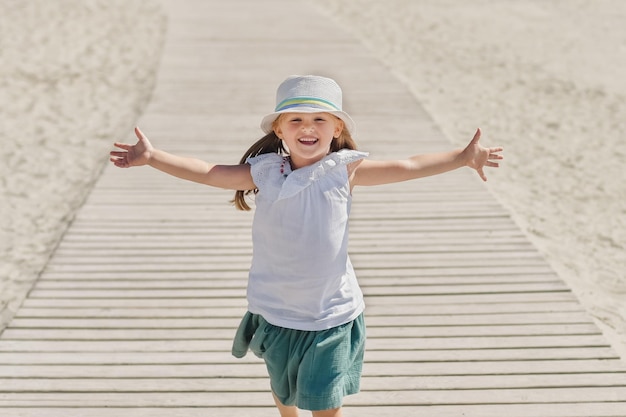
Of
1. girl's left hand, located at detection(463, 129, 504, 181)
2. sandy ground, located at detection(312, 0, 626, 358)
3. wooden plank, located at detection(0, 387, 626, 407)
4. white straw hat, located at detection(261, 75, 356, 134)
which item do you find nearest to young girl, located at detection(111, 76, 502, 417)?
white straw hat, located at detection(261, 75, 356, 134)

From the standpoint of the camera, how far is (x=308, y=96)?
2512 mm

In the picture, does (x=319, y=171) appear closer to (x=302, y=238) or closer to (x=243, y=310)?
(x=302, y=238)

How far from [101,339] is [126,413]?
725 millimetres

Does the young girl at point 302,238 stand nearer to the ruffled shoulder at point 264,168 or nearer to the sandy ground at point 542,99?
the ruffled shoulder at point 264,168

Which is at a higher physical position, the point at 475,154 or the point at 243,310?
the point at 475,154

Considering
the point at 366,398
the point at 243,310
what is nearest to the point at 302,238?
the point at 366,398

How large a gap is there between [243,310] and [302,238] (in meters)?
2.04

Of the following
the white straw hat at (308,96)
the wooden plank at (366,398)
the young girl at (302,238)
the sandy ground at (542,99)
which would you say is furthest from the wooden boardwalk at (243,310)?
the white straw hat at (308,96)

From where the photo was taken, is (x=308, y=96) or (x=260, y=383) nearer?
(x=308, y=96)

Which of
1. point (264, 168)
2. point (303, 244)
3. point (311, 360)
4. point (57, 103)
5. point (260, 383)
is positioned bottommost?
point (57, 103)

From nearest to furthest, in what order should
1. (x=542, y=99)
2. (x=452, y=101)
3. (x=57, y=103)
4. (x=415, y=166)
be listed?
(x=415, y=166) < (x=57, y=103) < (x=452, y=101) < (x=542, y=99)

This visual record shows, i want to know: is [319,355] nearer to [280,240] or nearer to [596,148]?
[280,240]

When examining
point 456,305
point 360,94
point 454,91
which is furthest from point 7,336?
point 454,91

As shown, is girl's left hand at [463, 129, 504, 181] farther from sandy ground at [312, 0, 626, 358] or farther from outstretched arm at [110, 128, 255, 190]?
sandy ground at [312, 0, 626, 358]
